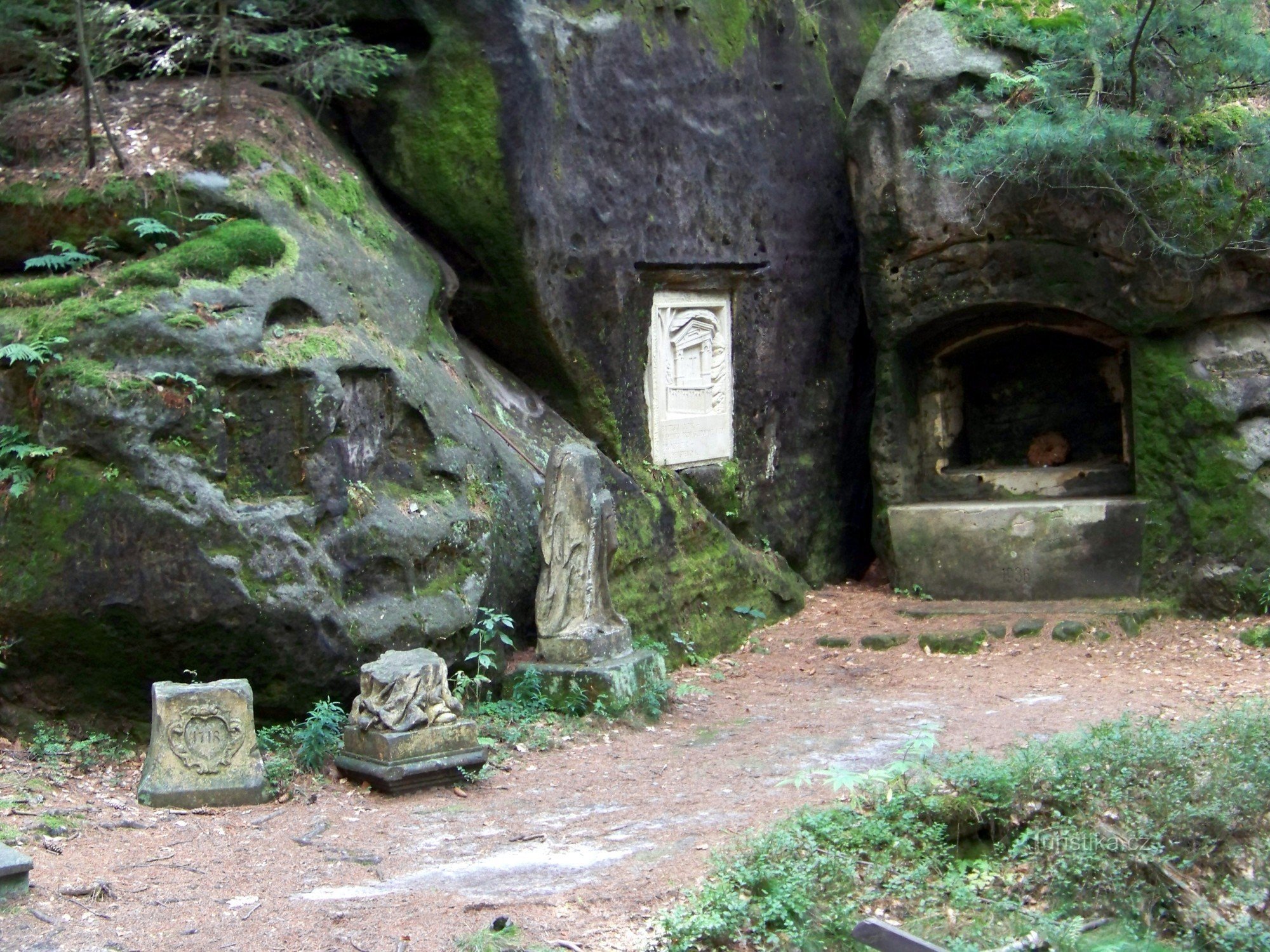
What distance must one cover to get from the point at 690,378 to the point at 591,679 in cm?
394

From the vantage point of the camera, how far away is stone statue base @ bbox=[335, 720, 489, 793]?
6.61 metres

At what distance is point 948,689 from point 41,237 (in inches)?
258

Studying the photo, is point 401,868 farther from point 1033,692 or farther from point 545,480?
point 1033,692

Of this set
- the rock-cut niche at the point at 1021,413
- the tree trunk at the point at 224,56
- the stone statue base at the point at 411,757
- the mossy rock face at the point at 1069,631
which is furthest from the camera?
the rock-cut niche at the point at 1021,413

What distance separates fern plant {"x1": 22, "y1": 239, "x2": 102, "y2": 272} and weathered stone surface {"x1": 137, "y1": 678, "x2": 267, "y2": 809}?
2786 millimetres

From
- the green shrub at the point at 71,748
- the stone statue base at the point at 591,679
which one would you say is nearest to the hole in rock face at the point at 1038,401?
the stone statue base at the point at 591,679

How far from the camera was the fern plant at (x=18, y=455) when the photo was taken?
701 cm

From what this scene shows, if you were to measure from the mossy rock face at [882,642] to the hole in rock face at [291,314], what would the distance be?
5022mm

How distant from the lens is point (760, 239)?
11.8 m

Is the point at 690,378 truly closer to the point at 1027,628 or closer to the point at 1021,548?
the point at 1021,548

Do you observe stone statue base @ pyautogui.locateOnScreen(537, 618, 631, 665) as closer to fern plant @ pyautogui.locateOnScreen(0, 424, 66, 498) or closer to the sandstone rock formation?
fern plant @ pyautogui.locateOnScreen(0, 424, 66, 498)

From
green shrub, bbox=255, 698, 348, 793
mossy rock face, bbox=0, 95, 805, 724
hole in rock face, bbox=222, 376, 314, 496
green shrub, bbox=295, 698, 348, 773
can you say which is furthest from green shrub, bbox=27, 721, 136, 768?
hole in rock face, bbox=222, 376, 314, 496

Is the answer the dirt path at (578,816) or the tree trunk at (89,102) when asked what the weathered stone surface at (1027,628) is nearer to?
the dirt path at (578,816)

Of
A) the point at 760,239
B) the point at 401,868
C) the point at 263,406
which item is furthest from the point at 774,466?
the point at 401,868
